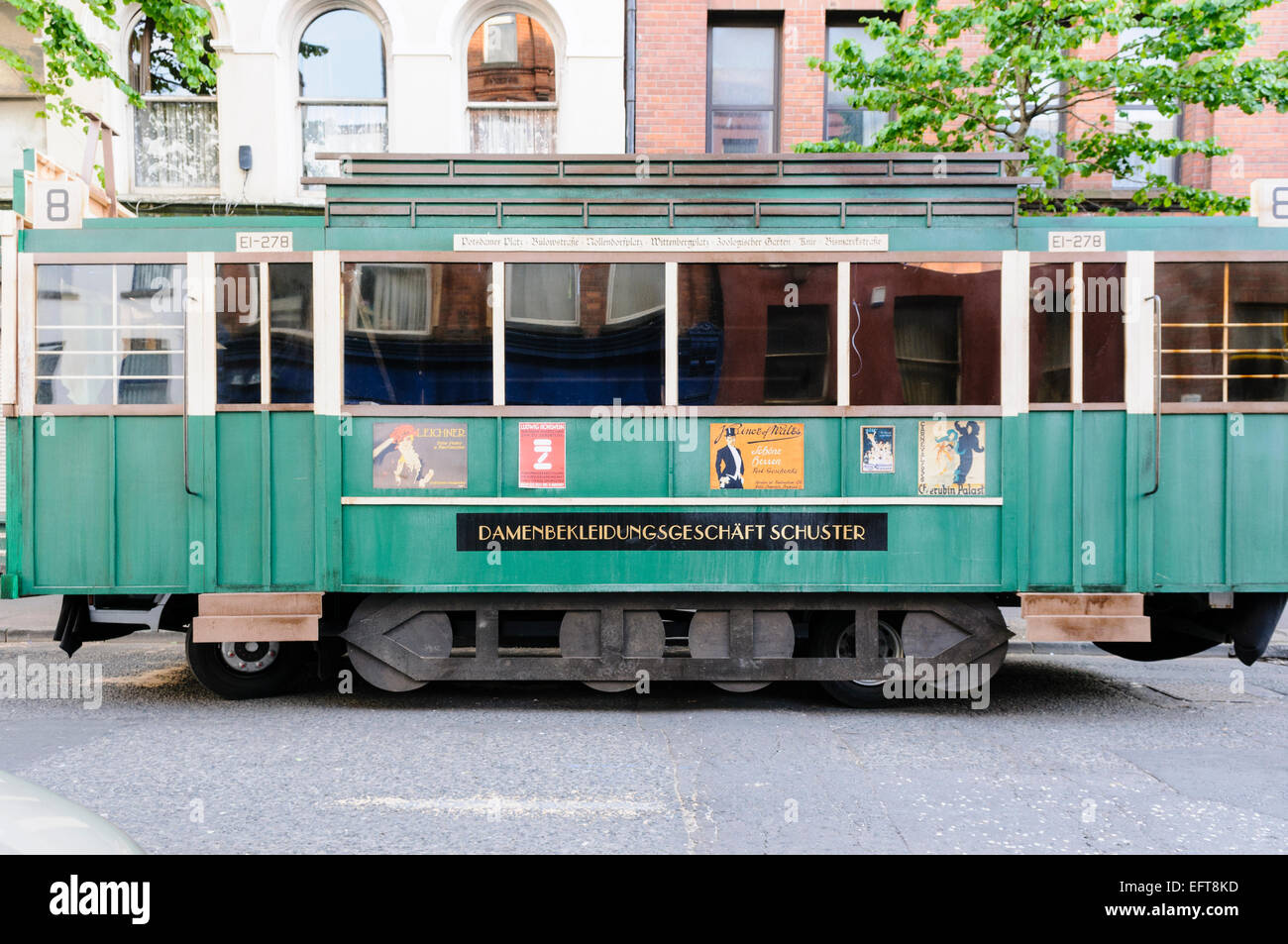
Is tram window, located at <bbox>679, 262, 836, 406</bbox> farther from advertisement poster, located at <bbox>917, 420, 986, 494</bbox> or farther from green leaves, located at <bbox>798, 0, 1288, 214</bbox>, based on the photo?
green leaves, located at <bbox>798, 0, 1288, 214</bbox>

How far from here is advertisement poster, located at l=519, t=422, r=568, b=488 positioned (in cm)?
600

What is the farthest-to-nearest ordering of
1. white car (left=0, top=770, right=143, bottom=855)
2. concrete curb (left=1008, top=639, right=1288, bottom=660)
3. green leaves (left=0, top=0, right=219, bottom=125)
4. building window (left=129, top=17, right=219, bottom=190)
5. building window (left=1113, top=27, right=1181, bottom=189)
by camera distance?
building window (left=129, top=17, right=219, bottom=190), building window (left=1113, top=27, right=1181, bottom=189), concrete curb (left=1008, top=639, right=1288, bottom=660), green leaves (left=0, top=0, right=219, bottom=125), white car (left=0, top=770, right=143, bottom=855)

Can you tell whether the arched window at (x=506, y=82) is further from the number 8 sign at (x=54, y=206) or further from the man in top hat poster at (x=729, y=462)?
the man in top hat poster at (x=729, y=462)

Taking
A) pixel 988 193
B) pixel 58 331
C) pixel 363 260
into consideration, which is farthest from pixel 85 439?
pixel 988 193

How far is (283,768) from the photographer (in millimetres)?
4938

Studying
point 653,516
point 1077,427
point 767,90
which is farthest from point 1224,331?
point 767,90

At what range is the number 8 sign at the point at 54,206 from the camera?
6027 millimetres

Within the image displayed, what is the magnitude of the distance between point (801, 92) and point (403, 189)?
774 cm

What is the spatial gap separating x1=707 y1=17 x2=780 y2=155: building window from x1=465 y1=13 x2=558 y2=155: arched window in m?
2.16

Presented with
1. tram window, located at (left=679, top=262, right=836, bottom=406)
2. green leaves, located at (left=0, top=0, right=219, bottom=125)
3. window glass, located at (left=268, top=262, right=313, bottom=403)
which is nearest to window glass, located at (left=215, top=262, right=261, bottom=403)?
window glass, located at (left=268, top=262, right=313, bottom=403)

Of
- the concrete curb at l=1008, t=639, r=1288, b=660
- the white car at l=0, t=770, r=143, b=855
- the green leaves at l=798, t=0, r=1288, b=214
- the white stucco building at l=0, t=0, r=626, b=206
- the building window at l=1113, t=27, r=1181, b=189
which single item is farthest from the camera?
the building window at l=1113, t=27, r=1181, b=189

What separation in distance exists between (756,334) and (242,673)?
4243mm

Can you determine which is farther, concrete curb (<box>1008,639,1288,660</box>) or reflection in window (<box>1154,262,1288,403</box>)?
concrete curb (<box>1008,639,1288,660</box>)

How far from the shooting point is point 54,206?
6055 millimetres
